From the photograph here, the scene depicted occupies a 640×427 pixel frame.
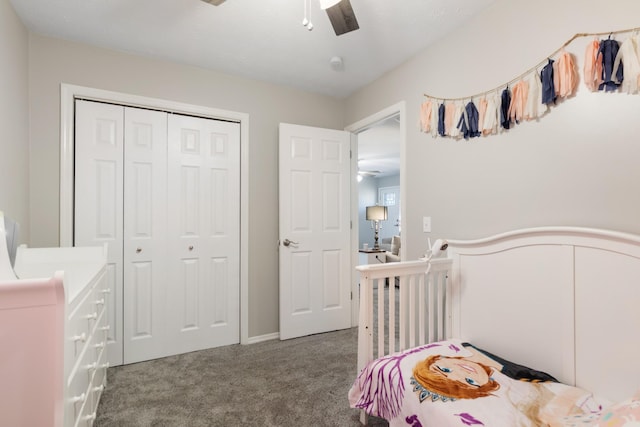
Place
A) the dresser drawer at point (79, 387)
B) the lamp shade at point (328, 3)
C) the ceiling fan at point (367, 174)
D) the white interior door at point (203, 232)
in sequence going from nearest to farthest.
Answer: the dresser drawer at point (79, 387)
the lamp shade at point (328, 3)
the white interior door at point (203, 232)
the ceiling fan at point (367, 174)

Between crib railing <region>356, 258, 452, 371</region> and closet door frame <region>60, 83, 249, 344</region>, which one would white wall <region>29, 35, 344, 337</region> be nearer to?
closet door frame <region>60, 83, 249, 344</region>

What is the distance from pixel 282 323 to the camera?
9.43 feet

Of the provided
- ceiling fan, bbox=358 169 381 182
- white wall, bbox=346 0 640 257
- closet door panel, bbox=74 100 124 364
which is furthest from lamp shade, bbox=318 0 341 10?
ceiling fan, bbox=358 169 381 182

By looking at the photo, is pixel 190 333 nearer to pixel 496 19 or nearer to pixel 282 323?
pixel 282 323

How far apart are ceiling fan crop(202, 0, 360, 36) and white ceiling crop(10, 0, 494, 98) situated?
0.34 metres

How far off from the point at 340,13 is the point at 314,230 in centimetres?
187

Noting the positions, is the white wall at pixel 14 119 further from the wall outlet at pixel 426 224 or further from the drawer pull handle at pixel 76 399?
the wall outlet at pixel 426 224

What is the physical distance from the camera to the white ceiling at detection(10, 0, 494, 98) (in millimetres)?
1885

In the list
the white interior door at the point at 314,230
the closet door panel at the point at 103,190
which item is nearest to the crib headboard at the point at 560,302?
the white interior door at the point at 314,230

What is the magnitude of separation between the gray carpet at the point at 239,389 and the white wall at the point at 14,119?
4.04ft

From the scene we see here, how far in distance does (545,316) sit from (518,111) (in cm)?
106

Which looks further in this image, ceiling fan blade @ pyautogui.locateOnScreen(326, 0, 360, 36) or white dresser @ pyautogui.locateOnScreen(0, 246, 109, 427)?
ceiling fan blade @ pyautogui.locateOnScreen(326, 0, 360, 36)

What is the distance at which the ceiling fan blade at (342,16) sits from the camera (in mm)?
1475

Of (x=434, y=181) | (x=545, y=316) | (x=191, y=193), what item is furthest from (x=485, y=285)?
(x=191, y=193)
